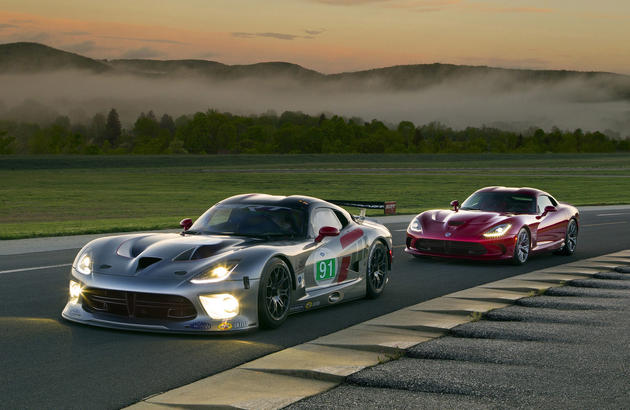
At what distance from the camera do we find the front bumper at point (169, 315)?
7547 millimetres

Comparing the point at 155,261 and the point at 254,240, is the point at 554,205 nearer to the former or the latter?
the point at 254,240

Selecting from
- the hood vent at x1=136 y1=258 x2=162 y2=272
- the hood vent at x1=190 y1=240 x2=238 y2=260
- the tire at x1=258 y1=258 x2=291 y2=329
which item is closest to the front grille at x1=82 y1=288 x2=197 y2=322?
the hood vent at x1=136 y1=258 x2=162 y2=272

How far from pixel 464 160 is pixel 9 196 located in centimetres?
6970

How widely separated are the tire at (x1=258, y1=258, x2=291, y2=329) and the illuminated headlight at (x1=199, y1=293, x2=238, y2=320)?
1.09ft

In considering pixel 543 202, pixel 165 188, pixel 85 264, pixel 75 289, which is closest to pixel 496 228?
pixel 543 202

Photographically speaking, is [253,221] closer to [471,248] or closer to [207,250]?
[207,250]

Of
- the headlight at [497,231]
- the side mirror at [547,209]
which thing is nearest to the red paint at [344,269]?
the headlight at [497,231]

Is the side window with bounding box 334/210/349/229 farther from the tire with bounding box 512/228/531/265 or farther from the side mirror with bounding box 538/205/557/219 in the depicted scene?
the side mirror with bounding box 538/205/557/219

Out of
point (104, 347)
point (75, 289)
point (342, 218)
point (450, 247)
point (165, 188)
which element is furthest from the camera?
point (165, 188)

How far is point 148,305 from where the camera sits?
7.60 meters

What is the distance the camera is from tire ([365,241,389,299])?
33.9 feet

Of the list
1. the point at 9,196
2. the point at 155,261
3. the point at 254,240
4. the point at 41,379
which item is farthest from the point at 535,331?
the point at 9,196

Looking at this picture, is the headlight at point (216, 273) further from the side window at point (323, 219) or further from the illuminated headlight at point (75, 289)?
the side window at point (323, 219)

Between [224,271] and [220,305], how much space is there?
1.09 feet
